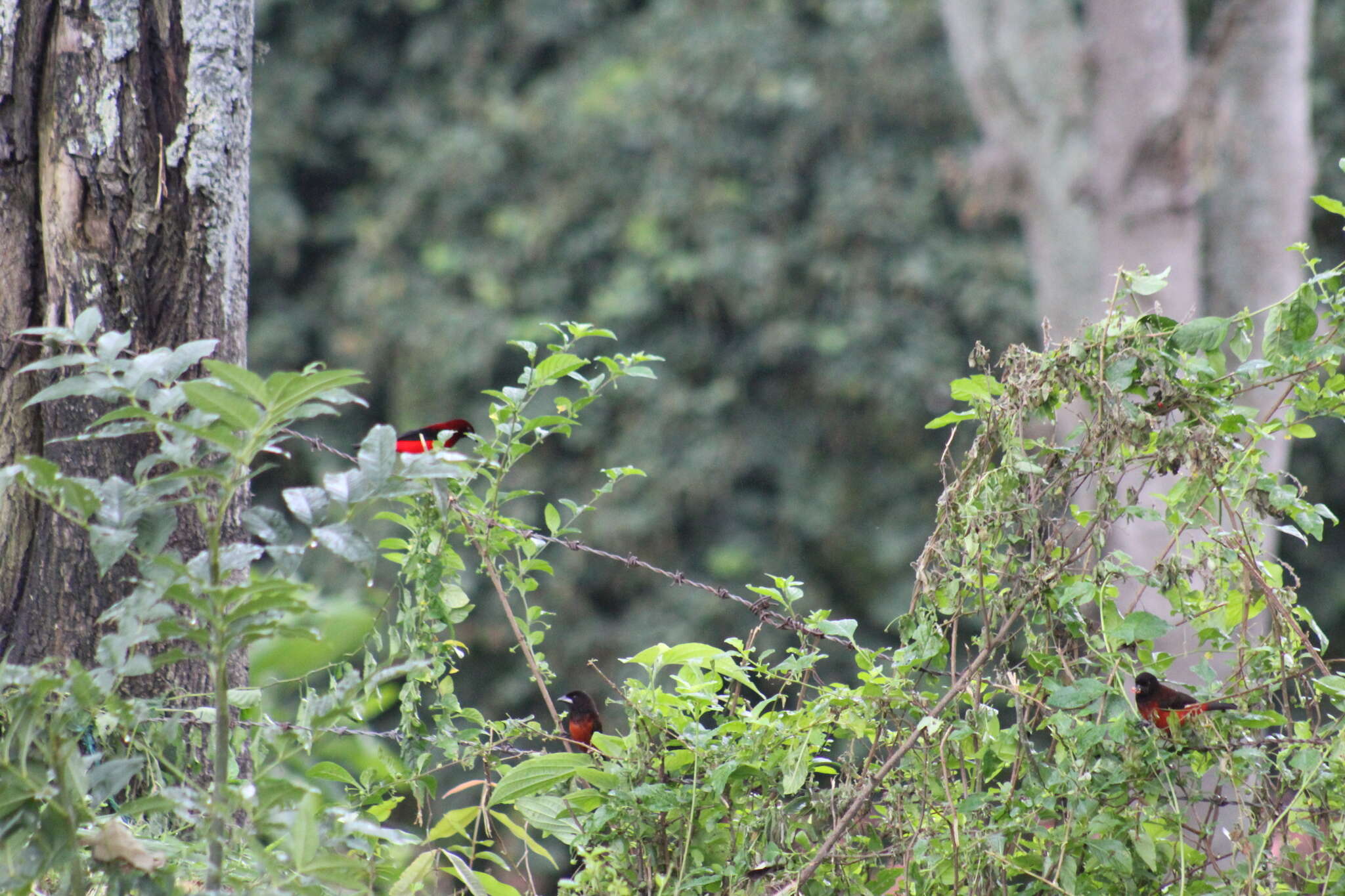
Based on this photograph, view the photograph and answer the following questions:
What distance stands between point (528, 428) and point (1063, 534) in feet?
1.94

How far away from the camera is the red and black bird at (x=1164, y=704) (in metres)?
1.18

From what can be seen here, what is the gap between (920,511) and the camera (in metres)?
7.75

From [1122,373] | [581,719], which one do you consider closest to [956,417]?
[1122,373]

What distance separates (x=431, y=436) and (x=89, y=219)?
68cm

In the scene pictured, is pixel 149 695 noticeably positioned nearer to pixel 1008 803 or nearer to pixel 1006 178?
pixel 1008 803

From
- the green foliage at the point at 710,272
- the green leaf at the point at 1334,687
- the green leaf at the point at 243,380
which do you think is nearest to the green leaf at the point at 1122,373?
the green leaf at the point at 1334,687

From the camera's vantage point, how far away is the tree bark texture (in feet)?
4.97

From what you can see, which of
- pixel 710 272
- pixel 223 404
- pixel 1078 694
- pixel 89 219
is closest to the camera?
pixel 223 404

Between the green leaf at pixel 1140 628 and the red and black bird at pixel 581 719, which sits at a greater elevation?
the green leaf at pixel 1140 628

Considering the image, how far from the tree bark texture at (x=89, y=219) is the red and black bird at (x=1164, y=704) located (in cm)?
116

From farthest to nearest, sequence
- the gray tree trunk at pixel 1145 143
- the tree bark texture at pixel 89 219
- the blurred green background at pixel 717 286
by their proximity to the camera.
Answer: the blurred green background at pixel 717 286 → the gray tree trunk at pixel 1145 143 → the tree bark texture at pixel 89 219

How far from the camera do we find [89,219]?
155cm

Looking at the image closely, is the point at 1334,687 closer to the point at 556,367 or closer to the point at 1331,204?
the point at 1331,204

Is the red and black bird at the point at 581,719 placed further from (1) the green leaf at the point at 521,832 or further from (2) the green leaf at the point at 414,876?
(2) the green leaf at the point at 414,876
